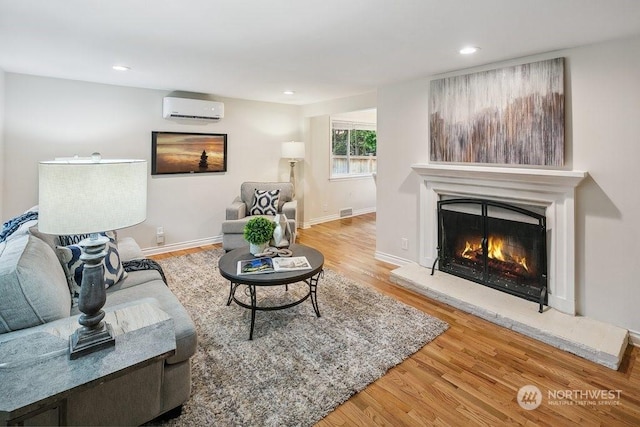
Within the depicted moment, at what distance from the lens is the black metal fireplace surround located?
9.79ft

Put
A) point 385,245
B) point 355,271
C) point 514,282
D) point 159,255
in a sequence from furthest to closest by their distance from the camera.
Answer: point 159,255 → point 385,245 → point 355,271 → point 514,282

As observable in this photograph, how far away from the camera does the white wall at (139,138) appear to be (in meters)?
3.76

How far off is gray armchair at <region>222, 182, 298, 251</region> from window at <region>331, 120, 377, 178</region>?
1.91 meters

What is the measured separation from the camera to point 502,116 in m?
3.12

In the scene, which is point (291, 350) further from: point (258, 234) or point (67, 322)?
point (67, 322)

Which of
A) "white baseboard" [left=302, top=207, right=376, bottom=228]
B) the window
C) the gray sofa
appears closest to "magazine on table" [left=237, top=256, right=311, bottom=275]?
the gray sofa

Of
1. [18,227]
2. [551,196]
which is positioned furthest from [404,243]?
[18,227]

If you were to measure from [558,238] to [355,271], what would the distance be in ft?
6.77

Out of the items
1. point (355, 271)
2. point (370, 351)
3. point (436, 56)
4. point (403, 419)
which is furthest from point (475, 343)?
point (436, 56)

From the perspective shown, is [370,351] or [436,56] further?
[436,56]

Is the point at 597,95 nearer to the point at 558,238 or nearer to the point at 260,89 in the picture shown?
the point at 558,238

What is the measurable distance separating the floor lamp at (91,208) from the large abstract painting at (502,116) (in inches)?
118

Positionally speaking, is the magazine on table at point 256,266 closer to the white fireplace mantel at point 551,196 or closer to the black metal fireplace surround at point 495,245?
the black metal fireplace surround at point 495,245

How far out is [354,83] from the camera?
412cm
